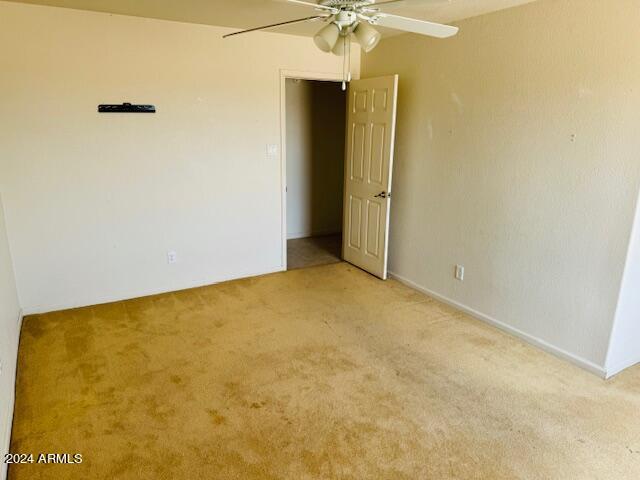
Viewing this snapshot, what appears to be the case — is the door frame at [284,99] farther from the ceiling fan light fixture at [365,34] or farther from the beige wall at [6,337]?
the beige wall at [6,337]

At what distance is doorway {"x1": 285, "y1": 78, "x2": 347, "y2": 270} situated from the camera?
18.7 ft

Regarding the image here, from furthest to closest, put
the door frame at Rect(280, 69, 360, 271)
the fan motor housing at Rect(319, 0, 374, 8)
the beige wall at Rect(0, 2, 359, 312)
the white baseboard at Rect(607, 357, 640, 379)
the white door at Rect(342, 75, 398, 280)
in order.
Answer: the door frame at Rect(280, 69, 360, 271) → the white door at Rect(342, 75, 398, 280) → the beige wall at Rect(0, 2, 359, 312) → the white baseboard at Rect(607, 357, 640, 379) → the fan motor housing at Rect(319, 0, 374, 8)

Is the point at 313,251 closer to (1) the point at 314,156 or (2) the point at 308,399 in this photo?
(1) the point at 314,156

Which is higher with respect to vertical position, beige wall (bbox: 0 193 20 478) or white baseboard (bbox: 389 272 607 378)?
beige wall (bbox: 0 193 20 478)

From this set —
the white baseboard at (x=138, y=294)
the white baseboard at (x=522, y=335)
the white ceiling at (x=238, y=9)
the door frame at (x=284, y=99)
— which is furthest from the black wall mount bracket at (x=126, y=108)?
the white baseboard at (x=522, y=335)

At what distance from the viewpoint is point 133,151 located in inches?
146

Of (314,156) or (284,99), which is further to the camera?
(314,156)

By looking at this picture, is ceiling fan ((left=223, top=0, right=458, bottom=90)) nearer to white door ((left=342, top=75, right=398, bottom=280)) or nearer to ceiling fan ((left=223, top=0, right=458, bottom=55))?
ceiling fan ((left=223, top=0, right=458, bottom=55))

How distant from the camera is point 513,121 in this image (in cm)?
310

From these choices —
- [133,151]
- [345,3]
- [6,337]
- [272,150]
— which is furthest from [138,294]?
[345,3]

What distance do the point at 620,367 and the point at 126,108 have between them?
417cm

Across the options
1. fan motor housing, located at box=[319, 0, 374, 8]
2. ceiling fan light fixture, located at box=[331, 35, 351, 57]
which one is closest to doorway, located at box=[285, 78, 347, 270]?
ceiling fan light fixture, located at box=[331, 35, 351, 57]

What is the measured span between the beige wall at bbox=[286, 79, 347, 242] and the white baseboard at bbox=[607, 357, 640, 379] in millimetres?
4103

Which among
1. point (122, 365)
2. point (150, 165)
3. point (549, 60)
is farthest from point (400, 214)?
point (122, 365)
